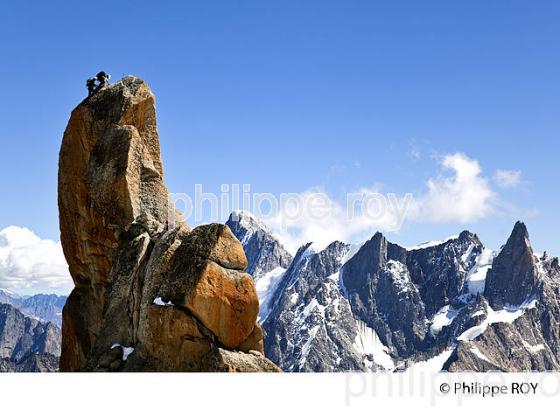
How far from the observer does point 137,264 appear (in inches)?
1272

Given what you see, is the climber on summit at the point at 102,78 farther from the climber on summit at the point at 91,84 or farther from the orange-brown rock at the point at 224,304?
the orange-brown rock at the point at 224,304

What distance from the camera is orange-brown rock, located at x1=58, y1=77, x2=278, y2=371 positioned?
93.9 feet

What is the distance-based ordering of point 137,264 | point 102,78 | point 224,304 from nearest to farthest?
point 224,304 → point 137,264 → point 102,78

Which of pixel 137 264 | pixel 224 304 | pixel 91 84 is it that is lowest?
pixel 224 304

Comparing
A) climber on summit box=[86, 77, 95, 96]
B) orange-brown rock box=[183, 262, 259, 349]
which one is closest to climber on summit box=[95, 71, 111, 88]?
climber on summit box=[86, 77, 95, 96]

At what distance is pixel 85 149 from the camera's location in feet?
135

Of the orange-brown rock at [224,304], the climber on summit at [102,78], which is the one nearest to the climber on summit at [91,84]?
the climber on summit at [102,78]

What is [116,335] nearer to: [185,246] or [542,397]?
[185,246]

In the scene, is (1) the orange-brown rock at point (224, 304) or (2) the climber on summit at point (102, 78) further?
(2) the climber on summit at point (102, 78)

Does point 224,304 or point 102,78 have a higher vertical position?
point 102,78

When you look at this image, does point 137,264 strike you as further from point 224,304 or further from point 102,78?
point 102,78

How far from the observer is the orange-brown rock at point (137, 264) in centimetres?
2862

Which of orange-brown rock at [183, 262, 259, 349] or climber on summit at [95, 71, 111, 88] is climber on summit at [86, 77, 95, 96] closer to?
climber on summit at [95, 71, 111, 88]

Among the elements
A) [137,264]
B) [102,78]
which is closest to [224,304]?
[137,264]
